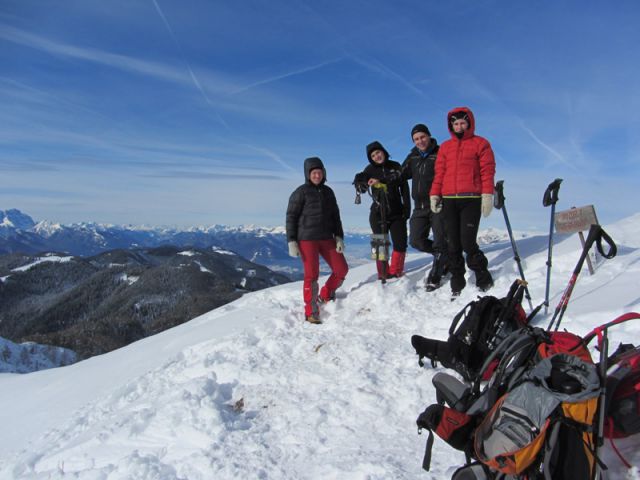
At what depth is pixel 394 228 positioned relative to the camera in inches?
348

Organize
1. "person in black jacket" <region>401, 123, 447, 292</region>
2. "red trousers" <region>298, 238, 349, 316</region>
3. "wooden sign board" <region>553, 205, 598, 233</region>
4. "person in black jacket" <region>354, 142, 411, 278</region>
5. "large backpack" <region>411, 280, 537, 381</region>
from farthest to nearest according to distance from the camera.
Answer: "person in black jacket" <region>354, 142, 411, 278</region>
"person in black jacket" <region>401, 123, 447, 292</region>
"red trousers" <region>298, 238, 349, 316</region>
"wooden sign board" <region>553, 205, 598, 233</region>
"large backpack" <region>411, 280, 537, 381</region>

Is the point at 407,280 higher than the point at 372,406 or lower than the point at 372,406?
higher

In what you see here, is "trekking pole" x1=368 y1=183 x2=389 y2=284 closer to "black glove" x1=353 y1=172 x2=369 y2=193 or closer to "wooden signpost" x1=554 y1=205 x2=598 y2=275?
"black glove" x1=353 y1=172 x2=369 y2=193

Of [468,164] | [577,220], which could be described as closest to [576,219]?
[577,220]

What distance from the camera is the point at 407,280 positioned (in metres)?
8.45

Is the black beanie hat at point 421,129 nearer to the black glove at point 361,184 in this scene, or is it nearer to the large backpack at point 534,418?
the black glove at point 361,184

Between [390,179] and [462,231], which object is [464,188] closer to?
[462,231]

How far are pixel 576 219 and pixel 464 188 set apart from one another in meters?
2.09

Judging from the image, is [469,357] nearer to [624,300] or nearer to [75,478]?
[624,300]

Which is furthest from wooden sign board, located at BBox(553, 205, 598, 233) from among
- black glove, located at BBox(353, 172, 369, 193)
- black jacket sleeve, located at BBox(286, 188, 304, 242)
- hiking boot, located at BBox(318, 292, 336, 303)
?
black jacket sleeve, located at BBox(286, 188, 304, 242)

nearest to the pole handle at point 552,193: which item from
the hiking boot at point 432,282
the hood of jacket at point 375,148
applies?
the hiking boot at point 432,282

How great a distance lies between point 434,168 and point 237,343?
4.83m

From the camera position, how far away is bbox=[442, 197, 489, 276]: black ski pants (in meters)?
7.10

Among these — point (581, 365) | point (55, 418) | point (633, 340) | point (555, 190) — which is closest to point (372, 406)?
point (581, 365)
